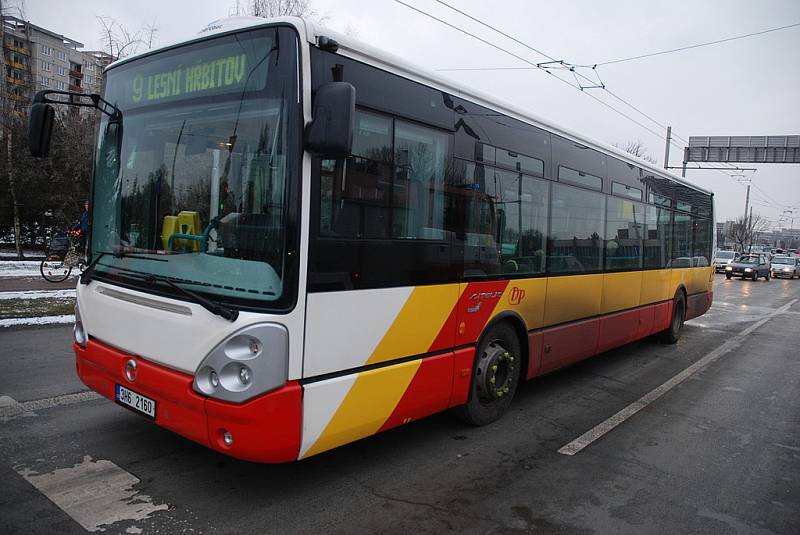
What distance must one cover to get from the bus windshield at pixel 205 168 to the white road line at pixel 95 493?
1.33 meters

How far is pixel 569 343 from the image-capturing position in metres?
6.50

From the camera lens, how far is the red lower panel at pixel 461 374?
4656 millimetres

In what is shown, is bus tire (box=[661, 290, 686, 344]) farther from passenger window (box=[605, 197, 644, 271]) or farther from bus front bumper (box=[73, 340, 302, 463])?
bus front bumper (box=[73, 340, 302, 463])

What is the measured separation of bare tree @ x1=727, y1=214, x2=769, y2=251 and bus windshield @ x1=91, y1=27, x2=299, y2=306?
270ft

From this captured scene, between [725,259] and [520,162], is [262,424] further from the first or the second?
[725,259]

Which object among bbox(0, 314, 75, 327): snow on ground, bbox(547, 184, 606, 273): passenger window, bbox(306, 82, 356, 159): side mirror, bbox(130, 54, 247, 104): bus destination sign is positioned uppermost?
bbox(130, 54, 247, 104): bus destination sign

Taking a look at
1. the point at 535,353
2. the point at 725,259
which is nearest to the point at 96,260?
the point at 535,353

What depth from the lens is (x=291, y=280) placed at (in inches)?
129

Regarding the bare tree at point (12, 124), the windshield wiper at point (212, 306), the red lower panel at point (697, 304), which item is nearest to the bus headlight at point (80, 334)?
the windshield wiper at point (212, 306)

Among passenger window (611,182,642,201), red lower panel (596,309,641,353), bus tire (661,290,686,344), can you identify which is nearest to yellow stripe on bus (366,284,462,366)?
red lower panel (596,309,641,353)

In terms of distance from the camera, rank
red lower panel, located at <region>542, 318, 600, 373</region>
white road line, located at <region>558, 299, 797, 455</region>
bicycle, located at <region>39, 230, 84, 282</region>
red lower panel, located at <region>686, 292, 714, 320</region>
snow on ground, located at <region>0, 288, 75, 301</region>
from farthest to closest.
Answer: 1. bicycle, located at <region>39, 230, 84, 282</region>
2. red lower panel, located at <region>686, 292, 714, 320</region>
3. snow on ground, located at <region>0, 288, 75, 301</region>
4. red lower panel, located at <region>542, 318, 600, 373</region>
5. white road line, located at <region>558, 299, 797, 455</region>

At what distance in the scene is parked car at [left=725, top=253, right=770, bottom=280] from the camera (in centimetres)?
3497

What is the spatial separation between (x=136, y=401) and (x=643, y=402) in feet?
17.7

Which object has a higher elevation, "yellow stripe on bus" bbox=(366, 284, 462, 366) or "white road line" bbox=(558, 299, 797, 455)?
"yellow stripe on bus" bbox=(366, 284, 462, 366)
